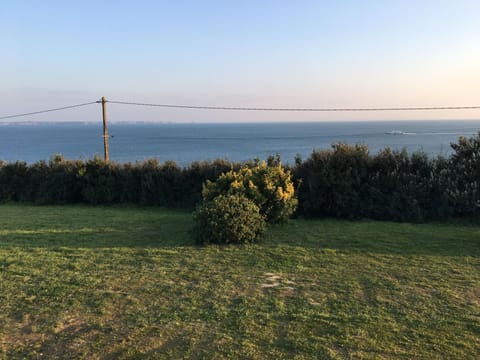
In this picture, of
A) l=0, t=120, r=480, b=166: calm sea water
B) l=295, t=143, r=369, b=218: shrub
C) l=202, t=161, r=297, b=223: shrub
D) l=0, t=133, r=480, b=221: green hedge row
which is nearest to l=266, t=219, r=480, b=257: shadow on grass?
l=202, t=161, r=297, b=223: shrub

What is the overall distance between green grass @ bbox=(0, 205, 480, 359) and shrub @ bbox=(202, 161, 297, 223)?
110cm

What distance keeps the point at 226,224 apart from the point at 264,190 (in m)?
1.98

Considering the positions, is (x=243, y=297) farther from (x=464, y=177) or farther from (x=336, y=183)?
(x=464, y=177)

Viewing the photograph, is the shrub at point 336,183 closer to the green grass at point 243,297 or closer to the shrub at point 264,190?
the shrub at point 264,190

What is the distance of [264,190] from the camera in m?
8.82

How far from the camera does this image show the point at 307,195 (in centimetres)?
1054

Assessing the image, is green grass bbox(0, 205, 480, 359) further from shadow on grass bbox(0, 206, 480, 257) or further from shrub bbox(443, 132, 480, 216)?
shrub bbox(443, 132, 480, 216)

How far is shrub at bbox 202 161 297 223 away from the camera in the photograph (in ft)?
28.2

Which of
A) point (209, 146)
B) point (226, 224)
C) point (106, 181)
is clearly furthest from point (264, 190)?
point (209, 146)

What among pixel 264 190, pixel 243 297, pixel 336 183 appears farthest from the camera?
pixel 336 183

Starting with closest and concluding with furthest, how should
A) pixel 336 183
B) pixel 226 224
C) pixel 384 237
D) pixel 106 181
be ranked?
pixel 226 224
pixel 384 237
pixel 336 183
pixel 106 181

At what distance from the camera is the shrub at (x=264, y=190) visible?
8.59m

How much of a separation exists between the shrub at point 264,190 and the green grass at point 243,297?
1097mm

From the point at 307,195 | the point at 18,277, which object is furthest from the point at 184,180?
the point at 18,277
